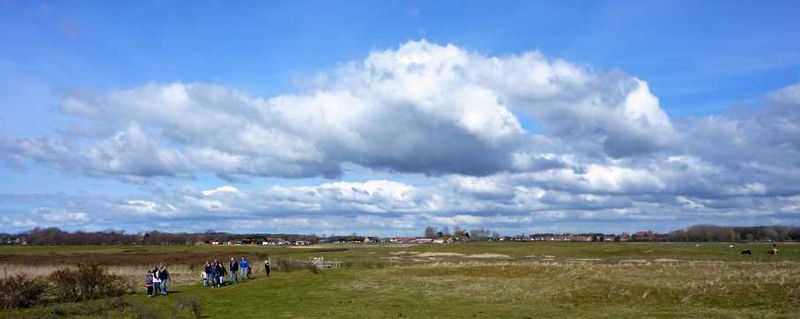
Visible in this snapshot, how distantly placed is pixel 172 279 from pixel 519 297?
32.5 m

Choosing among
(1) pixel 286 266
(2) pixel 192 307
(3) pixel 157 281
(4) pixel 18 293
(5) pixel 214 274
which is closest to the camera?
(2) pixel 192 307

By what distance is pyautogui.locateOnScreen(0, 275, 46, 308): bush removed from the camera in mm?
32438

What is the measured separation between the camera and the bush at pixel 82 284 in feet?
123

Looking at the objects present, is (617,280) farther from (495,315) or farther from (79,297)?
(79,297)

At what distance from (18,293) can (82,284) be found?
4996 mm

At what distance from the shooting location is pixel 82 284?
38125mm

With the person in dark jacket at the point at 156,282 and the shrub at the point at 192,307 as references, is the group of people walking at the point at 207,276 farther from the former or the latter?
the shrub at the point at 192,307

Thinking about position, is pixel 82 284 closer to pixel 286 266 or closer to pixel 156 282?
pixel 156 282

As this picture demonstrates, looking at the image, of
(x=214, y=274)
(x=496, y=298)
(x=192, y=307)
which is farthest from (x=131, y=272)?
(x=496, y=298)

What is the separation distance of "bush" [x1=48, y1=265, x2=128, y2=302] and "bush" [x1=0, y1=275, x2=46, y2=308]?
1511 mm

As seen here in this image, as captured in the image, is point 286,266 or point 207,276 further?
point 286,266

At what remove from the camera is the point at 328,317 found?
26703 mm

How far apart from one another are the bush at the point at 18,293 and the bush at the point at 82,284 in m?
1.51

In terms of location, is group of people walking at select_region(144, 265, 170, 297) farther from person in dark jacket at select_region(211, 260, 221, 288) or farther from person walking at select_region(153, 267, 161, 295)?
person in dark jacket at select_region(211, 260, 221, 288)
